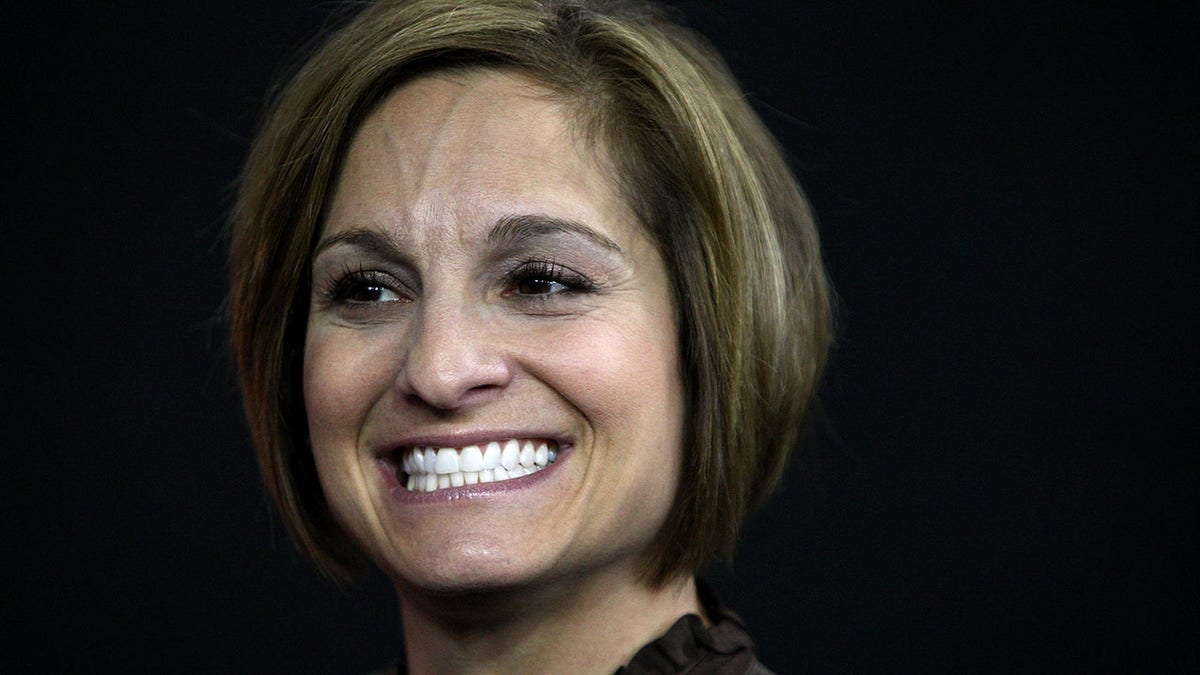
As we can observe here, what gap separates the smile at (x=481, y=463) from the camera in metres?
3.11

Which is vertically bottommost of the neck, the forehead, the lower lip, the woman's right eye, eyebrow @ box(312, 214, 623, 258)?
the neck

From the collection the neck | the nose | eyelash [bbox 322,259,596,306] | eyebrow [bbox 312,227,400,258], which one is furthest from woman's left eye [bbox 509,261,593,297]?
the neck

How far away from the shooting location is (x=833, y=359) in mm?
4848

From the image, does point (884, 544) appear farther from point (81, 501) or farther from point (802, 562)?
point (81, 501)

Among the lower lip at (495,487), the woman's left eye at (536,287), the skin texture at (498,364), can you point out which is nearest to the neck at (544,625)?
the skin texture at (498,364)

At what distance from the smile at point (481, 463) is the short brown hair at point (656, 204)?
33 cm

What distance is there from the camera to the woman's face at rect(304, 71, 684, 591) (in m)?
3.07

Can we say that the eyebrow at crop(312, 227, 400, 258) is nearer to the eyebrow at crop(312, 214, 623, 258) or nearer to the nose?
the eyebrow at crop(312, 214, 623, 258)

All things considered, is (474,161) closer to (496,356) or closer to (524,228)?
(524,228)

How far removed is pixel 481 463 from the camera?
3.11 m

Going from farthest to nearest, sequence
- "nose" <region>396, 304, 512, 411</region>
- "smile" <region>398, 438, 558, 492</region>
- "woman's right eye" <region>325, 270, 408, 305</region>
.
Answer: "woman's right eye" <region>325, 270, 408, 305</region> < "smile" <region>398, 438, 558, 492</region> < "nose" <region>396, 304, 512, 411</region>

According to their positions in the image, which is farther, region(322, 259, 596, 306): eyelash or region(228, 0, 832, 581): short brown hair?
region(228, 0, 832, 581): short brown hair

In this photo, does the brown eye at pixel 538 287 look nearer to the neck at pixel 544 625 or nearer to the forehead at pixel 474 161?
the forehead at pixel 474 161

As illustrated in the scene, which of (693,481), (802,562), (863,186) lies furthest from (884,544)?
(693,481)
